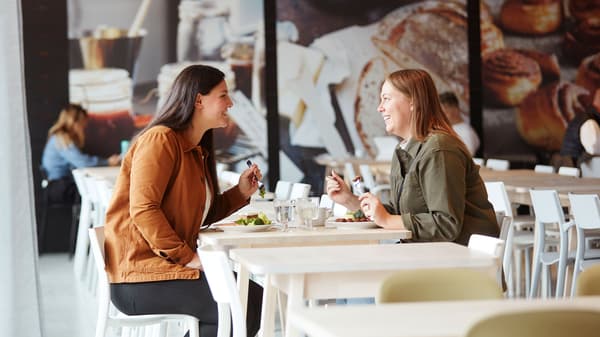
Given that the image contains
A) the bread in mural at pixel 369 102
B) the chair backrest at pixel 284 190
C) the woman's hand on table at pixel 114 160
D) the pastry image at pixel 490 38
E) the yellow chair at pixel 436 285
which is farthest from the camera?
the pastry image at pixel 490 38

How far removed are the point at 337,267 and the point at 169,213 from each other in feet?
3.75

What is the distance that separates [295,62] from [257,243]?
7952 mm

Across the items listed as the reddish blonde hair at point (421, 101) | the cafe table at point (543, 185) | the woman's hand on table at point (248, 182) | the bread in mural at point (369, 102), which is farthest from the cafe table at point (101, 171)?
the reddish blonde hair at point (421, 101)

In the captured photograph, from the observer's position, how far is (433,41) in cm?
1214

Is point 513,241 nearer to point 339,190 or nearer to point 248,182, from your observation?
point 248,182

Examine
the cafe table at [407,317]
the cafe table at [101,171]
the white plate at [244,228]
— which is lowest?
the cafe table at [101,171]

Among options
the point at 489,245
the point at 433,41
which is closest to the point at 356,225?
the point at 489,245

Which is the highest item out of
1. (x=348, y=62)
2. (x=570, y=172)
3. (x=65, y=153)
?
(x=348, y=62)

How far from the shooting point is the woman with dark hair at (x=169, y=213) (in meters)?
3.69

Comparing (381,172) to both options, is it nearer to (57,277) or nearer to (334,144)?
(334,144)

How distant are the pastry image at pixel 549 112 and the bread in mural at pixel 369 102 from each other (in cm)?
177

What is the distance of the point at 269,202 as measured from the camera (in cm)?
609

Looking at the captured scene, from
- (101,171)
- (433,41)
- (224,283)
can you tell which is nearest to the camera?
(224,283)

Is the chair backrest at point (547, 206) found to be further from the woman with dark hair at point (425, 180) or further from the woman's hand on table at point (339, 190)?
the woman's hand on table at point (339, 190)
